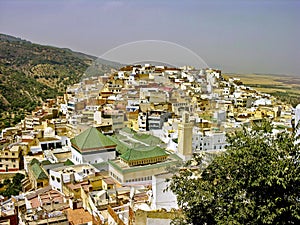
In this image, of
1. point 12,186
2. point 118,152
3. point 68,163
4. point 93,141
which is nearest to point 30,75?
point 12,186

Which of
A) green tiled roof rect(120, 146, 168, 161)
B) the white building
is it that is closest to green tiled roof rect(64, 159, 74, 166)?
the white building

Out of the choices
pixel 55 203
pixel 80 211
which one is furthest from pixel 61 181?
pixel 80 211

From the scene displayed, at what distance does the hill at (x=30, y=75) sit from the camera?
2538cm

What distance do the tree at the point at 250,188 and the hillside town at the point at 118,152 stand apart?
1062 millimetres

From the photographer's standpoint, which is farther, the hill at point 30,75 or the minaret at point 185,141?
the hill at point 30,75

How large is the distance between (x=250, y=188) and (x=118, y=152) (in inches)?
259

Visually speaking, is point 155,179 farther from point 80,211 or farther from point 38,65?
point 38,65

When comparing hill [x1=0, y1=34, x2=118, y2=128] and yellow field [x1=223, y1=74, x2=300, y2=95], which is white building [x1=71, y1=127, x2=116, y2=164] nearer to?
hill [x1=0, y1=34, x2=118, y2=128]

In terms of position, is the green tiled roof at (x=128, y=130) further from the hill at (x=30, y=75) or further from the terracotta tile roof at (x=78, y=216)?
the hill at (x=30, y=75)

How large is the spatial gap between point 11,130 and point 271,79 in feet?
117

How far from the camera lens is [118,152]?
9.73 metres

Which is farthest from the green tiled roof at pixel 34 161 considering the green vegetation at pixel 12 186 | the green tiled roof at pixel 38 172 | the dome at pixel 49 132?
the dome at pixel 49 132

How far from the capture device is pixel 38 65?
39875mm

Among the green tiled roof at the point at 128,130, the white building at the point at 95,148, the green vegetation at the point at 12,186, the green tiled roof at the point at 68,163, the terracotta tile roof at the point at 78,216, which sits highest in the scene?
the green tiled roof at the point at 128,130
